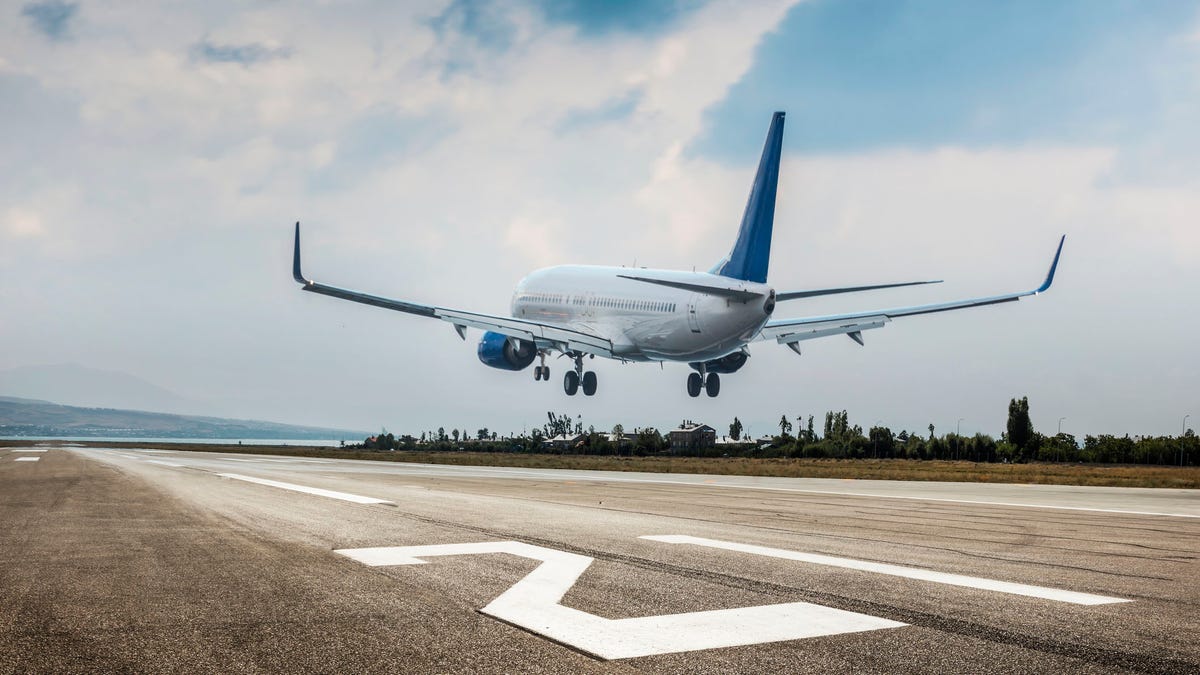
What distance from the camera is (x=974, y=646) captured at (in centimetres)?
414

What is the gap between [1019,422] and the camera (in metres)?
124

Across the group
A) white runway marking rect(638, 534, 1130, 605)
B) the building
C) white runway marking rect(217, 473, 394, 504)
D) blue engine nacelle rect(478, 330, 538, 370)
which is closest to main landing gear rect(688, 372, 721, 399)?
blue engine nacelle rect(478, 330, 538, 370)

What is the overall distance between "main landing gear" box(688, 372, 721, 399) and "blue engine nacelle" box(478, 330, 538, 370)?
8.49m

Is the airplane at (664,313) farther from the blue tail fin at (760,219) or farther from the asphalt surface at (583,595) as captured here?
the asphalt surface at (583,595)

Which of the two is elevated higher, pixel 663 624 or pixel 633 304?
pixel 633 304

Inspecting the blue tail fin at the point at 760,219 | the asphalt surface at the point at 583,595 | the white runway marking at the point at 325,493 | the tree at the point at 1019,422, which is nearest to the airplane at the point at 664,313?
the blue tail fin at the point at 760,219

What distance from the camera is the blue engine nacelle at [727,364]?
5138 centimetres

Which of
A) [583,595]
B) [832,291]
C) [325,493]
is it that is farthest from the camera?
[832,291]

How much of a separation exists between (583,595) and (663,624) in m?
0.91

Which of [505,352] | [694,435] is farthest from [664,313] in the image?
[694,435]

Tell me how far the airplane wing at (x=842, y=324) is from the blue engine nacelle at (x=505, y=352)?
11936 millimetres

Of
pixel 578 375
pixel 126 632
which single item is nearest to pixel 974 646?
pixel 126 632

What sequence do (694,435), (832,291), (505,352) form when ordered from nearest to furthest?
(832,291), (505,352), (694,435)

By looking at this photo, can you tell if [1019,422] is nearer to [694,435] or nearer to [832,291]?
[694,435]
